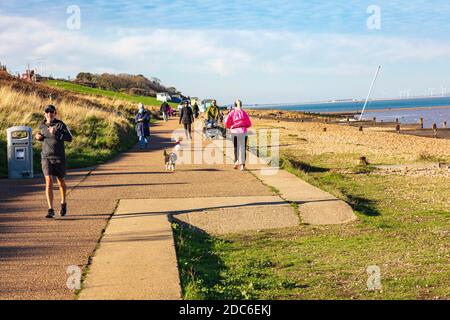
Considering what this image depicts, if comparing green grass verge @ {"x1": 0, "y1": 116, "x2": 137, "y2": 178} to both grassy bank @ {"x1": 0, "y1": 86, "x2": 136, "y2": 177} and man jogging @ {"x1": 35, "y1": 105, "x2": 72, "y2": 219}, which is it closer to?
grassy bank @ {"x1": 0, "y1": 86, "x2": 136, "y2": 177}

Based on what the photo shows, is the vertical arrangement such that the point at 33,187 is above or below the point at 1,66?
below

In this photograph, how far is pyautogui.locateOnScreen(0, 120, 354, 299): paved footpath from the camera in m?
6.61

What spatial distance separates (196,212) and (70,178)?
5.22 meters

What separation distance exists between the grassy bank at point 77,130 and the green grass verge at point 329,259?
8.15 meters

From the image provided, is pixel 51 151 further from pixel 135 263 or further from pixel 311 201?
pixel 311 201

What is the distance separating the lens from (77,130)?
23.0m

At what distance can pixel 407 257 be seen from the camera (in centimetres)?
821

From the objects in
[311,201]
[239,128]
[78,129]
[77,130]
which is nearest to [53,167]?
[311,201]

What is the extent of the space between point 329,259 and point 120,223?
3128 millimetres

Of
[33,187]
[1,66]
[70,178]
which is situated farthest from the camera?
[1,66]
